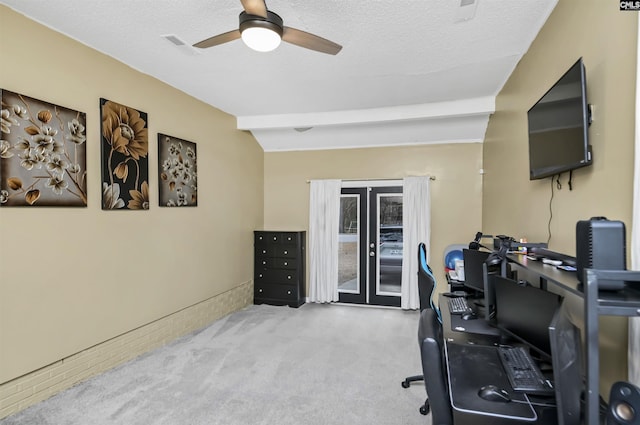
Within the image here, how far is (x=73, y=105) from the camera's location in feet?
9.16

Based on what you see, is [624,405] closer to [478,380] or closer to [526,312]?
[478,380]

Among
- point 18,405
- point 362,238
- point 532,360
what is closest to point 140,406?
point 18,405

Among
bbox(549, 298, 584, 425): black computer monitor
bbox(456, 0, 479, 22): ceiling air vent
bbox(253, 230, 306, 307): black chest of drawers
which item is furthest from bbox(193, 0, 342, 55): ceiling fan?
bbox(253, 230, 306, 307): black chest of drawers

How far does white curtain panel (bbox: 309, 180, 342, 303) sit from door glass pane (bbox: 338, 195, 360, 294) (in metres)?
0.12

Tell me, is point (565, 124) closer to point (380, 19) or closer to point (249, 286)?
point (380, 19)

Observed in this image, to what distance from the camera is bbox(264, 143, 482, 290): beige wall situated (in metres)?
5.16

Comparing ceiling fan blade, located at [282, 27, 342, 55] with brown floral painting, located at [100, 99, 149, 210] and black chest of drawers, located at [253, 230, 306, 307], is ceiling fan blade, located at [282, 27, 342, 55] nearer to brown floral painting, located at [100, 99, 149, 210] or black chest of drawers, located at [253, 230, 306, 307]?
brown floral painting, located at [100, 99, 149, 210]

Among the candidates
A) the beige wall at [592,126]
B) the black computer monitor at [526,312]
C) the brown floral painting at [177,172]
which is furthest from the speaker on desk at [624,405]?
the brown floral painting at [177,172]

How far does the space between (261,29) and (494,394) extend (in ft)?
7.68

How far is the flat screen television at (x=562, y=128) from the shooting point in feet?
5.35

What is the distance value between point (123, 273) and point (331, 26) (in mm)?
2974

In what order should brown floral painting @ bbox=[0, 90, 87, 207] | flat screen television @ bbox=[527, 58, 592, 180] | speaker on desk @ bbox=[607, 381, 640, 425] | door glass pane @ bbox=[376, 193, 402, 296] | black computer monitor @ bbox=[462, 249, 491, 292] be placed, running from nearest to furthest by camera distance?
1. speaker on desk @ bbox=[607, 381, 640, 425]
2. flat screen television @ bbox=[527, 58, 592, 180]
3. brown floral painting @ bbox=[0, 90, 87, 207]
4. black computer monitor @ bbox=[462, 249, 491, 292]
5. door glass pane @ bbox=[376, 193, 402, 296]

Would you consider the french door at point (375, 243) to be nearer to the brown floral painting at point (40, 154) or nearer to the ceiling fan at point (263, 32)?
the ceiling fan at point (263, 32)

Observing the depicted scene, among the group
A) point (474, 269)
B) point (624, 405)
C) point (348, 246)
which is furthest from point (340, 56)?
point (348, 246)
